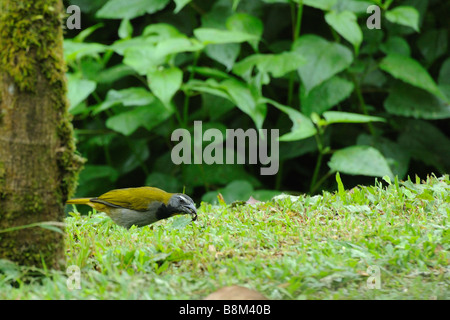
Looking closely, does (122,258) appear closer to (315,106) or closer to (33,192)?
(33,192)

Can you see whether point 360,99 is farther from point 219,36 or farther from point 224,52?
point 219,36

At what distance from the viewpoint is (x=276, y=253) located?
2939 millimetres

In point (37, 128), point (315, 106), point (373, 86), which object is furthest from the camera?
point (373, 86)

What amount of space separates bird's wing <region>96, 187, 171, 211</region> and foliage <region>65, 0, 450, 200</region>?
1.29 meters

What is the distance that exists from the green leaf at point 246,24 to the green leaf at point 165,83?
0.71 m

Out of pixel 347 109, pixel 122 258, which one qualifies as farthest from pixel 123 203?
pixel 347 109

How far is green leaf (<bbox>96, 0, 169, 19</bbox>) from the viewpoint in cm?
557

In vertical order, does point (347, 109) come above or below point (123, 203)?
above

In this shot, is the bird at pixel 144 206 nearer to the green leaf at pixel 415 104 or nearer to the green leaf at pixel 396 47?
the green leaf at pixel 415 104

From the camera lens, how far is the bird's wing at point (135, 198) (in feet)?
11.6

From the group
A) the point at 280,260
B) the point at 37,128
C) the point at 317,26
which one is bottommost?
the point at 280,260

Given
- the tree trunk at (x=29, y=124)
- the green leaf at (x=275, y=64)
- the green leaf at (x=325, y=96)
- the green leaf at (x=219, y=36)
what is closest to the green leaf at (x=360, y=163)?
the green leaf at (x=325, y=96)

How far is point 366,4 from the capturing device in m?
5.56

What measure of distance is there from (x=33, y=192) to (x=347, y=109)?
156 inches
